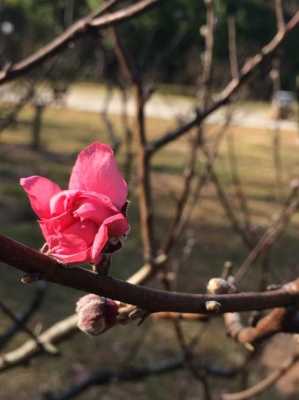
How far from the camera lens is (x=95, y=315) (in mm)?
510

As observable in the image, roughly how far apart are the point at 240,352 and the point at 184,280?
933 millimetres

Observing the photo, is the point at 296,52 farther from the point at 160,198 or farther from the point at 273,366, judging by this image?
the point at 273,366

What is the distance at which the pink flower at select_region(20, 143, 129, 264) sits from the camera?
418 millimetres

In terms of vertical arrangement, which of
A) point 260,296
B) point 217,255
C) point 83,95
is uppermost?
point 260,296

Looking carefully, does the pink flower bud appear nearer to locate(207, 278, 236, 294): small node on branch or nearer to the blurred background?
locate(207, 278, 236, 294): small node on branch

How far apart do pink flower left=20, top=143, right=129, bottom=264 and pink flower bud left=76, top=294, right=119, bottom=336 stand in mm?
90

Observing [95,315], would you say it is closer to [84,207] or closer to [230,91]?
[84,207]

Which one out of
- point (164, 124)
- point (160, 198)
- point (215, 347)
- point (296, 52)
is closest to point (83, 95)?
point (164, 124)

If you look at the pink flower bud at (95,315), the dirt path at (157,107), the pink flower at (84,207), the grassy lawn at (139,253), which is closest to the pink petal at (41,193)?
the pink flower at (84,207)

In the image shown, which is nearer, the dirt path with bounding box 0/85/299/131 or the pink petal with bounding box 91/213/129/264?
the pink petal with bounding box 91/213/129/264

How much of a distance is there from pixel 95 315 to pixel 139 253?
4.61m

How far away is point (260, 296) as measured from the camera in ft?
1.83

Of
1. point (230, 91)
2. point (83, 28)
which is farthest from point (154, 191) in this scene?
point (83, 28)

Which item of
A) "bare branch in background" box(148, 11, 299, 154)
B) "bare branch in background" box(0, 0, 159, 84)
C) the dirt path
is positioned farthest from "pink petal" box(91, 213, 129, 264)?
the dirt path
